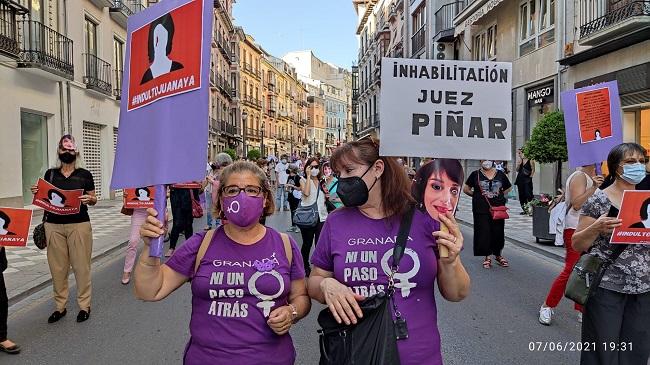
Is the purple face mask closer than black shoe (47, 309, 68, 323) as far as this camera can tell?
Yes

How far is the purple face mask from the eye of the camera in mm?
2713

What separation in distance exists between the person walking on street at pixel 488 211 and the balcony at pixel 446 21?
2203 centimetres

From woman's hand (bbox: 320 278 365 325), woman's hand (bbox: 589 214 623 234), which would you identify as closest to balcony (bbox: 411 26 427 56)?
woman's hand (bbox: 589 214 623 234)

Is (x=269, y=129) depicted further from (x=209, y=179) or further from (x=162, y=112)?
(x=162, y=112)

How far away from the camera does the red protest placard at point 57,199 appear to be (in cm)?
580

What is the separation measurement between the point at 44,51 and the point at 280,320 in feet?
58.4

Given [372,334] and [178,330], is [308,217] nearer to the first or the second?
[178,330]

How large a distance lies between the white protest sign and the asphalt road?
2.64m

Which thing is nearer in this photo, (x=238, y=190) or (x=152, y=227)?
(x=152, y=227)

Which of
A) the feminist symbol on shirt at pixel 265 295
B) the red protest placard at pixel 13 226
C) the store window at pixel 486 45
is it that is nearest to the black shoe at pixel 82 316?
the red protest placard at pixel 13 226

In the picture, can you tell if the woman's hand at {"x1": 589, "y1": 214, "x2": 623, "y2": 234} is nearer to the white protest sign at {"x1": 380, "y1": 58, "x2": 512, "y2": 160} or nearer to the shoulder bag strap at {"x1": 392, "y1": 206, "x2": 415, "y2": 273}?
the white protest sign at {"x1": 380, "y1": 58, "x2": 512, "y2": 160}

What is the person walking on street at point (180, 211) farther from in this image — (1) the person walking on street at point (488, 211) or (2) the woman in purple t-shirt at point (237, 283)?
(2) the woman in purple t-shirt at point (237, 283)

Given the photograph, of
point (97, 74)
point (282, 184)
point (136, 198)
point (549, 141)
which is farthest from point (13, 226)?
point (97, 74)

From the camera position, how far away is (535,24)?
20859mm
